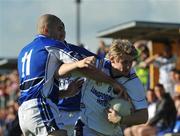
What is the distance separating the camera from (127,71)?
773 cm

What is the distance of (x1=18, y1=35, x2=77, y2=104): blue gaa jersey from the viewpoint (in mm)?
7016

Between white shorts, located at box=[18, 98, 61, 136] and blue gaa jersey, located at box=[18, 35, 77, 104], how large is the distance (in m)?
0.07

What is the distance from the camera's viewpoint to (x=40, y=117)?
7.05 meters

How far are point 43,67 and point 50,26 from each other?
44cm

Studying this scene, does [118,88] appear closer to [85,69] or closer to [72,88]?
[72,88]

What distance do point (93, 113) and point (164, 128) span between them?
21.4 ft

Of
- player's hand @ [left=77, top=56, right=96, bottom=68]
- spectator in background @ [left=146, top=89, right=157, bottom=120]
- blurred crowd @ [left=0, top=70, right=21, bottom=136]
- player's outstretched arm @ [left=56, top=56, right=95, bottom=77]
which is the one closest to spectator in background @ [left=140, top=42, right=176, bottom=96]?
spectator in background @ [left=146, top=89, right=157, bottom=120]

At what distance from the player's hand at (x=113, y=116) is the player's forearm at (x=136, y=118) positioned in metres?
0.06

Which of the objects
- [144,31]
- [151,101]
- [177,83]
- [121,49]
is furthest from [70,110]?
[144,31]

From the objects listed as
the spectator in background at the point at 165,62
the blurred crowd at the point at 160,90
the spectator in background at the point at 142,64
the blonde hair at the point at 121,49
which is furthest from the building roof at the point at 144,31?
the blonde hair at the point at 121,49

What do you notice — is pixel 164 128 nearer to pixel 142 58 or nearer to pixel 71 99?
pixel 142 58

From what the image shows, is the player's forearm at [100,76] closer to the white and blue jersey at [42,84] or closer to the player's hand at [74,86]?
the white and blue jersey at [42,84]

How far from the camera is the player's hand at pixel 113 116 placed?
7.54 m

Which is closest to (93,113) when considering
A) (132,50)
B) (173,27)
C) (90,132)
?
(90,132)
